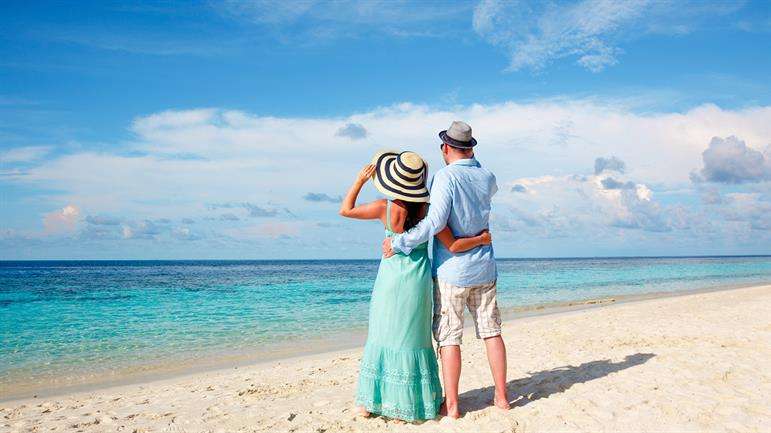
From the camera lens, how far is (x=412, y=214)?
13.8ft

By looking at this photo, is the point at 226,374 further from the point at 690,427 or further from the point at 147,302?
the point at 147,302

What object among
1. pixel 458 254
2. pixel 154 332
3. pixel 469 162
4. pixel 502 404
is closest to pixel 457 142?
pixel 469 162

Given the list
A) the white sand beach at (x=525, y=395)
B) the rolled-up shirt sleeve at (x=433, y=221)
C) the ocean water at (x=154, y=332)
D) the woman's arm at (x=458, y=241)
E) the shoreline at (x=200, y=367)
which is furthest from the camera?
the ocean water at (x=154, y=332)

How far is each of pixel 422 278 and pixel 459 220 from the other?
0.52 meters

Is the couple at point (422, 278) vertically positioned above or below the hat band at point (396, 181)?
below

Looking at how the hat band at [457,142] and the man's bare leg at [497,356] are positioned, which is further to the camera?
the man's bare leg at [497,356]

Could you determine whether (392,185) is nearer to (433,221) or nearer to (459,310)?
(433,221)

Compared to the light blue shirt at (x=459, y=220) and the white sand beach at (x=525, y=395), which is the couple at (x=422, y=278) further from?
the white sand beach at (x=525, y=395)

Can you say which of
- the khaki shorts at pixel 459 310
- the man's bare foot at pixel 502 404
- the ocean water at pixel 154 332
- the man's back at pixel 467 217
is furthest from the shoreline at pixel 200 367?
the man's back at pixel 467 217

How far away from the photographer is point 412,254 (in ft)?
13.5

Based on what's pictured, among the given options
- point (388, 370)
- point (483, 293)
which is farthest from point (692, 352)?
point (388, 370)

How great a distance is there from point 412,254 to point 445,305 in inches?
18.6

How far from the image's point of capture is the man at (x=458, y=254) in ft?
13.1

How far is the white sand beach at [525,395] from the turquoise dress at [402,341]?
0.69 ft
